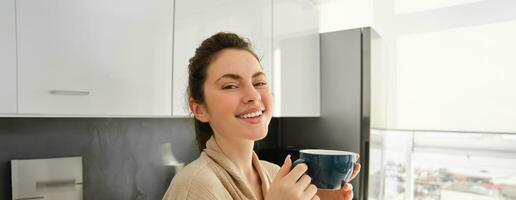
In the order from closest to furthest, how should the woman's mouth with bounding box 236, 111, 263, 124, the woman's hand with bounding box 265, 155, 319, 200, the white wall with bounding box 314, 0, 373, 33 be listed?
the woman's hand with bounding box 265, 155, 319, 200
the woman's mouth with bounding box 236, 111, 263, 124
the white wall with bounding box 314, 0, 373, 33

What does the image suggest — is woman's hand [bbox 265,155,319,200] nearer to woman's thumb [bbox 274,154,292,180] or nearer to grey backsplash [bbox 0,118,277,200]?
woman's thumb [bbox 274,154,292,180]

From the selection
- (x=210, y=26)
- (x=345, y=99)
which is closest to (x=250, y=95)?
(x=210, y=26)

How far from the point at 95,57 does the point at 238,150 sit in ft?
2.06

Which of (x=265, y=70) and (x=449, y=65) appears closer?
(x=265, y=70)

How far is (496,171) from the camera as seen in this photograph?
2180mm

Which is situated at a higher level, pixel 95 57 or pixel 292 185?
pixel 95 57

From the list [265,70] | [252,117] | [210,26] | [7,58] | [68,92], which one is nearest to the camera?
[252,117]

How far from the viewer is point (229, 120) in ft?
2.54

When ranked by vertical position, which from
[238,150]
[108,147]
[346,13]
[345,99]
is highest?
[346,13]

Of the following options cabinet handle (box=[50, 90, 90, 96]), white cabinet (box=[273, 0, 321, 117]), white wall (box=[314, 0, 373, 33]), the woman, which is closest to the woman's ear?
the woman

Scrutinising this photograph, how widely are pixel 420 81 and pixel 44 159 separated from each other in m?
2.09

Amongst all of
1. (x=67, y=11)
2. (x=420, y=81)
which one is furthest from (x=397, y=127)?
(x=67, y=11)

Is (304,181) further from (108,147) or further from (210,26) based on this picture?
(108,147)

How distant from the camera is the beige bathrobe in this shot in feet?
2.22
